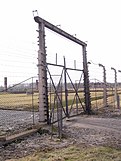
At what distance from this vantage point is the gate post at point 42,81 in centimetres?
1133

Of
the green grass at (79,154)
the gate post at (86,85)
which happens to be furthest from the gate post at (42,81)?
the gate post at (86,85)

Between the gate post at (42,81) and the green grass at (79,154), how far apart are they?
383 cm

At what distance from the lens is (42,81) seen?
1140 cm

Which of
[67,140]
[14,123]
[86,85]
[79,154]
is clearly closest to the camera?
[79,154]

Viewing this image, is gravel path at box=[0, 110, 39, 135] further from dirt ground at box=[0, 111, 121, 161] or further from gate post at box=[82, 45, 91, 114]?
gate post at box=[82, 45, 91, 114]

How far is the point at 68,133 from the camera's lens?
9828mm

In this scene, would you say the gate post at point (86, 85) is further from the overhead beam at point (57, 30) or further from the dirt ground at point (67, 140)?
the dirt ground at point (67, 140)

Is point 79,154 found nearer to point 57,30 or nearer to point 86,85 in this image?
point 57,30

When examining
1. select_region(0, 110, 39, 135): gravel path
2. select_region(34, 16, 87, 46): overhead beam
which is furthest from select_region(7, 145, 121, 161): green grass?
select_region(34, 16, 87, 46): overhead beam

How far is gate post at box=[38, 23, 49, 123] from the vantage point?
37.2 feet

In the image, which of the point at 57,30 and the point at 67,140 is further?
the point at 57,30

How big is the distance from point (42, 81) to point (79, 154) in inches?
191

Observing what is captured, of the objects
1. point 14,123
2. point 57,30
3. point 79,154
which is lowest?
point 79,154

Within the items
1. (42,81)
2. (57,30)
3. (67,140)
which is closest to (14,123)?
(42,81)
